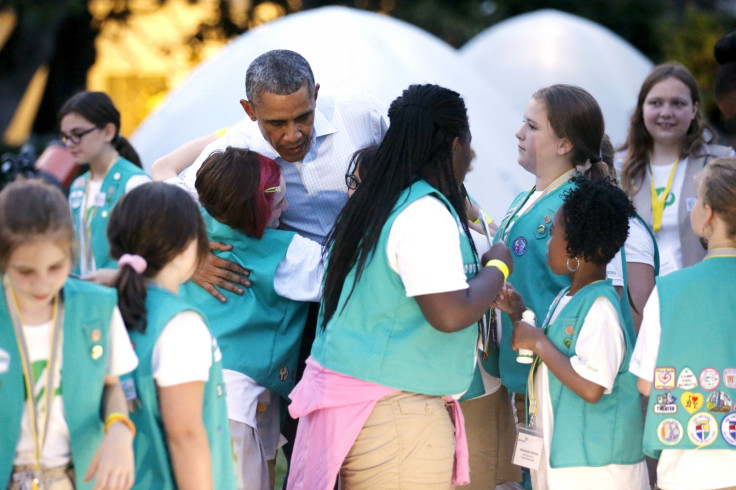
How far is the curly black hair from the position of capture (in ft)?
9.43

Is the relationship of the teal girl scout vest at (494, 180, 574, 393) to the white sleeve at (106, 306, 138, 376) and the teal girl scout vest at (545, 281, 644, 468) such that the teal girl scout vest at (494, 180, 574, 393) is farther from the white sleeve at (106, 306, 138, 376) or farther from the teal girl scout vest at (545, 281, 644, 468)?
the white sleeve at (106, 306, 138, 376)

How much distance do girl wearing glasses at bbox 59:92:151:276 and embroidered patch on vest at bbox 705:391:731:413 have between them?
298 centimetres

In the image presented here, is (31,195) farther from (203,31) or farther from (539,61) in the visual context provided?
(203,31)

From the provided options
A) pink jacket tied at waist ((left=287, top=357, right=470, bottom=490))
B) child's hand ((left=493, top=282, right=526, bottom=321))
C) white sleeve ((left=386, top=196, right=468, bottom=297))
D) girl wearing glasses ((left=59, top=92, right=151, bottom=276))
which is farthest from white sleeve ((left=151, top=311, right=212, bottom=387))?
girl wearing glasses ((left=59, top=92, right=151, bottom=276))

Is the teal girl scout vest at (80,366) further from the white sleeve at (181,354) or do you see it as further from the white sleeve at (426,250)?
the white sleeve at (426,250)

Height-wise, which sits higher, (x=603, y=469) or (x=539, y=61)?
(x=539, y=61)

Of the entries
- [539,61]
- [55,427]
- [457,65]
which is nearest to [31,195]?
[55,427]

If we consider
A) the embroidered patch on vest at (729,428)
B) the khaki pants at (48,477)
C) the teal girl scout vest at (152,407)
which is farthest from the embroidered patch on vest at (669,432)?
the khaki pants at (48,477)

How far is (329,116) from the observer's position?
366 centimetres

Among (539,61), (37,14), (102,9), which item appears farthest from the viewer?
(102,9)

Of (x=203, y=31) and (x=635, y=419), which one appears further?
(x=203, y=31)

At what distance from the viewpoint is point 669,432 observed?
2.69 meters

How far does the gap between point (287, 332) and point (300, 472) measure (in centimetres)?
54

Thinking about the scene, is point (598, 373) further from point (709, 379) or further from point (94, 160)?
point (94, 160)
